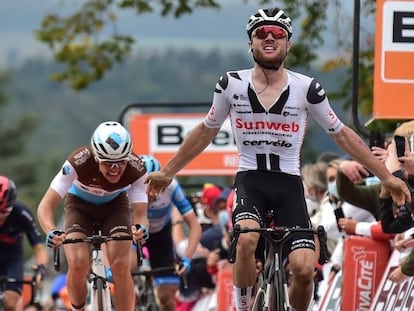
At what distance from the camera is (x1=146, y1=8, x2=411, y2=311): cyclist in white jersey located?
464 inches

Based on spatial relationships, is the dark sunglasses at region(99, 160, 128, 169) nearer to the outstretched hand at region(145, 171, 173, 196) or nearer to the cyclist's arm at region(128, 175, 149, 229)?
the cyclist's arm at region(128, 175, 149, 229)

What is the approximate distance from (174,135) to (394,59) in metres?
9.66

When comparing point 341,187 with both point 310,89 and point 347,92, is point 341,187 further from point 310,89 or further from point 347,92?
point 347,92

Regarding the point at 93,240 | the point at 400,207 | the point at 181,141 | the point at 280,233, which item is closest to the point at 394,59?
the point at 400,207

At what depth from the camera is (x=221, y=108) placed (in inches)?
470

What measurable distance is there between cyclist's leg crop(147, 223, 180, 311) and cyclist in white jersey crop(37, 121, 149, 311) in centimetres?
260

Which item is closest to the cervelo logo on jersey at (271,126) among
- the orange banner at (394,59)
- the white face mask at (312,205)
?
the orange banner at (394,59)

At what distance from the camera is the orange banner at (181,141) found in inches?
883

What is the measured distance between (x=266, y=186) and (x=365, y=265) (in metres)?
2.64

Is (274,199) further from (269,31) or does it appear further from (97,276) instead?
(97,276)

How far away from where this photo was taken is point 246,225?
11523 mm

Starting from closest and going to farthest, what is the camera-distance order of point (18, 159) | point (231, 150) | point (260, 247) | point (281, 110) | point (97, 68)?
point (281, 110) < point (260, 247) < point (231, 150) < point (97, 68) < point (18, 159)

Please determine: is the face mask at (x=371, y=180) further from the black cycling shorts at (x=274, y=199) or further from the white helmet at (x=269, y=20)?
the white helmet at (x=269, y=20)

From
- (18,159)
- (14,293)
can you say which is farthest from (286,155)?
(18,159)
